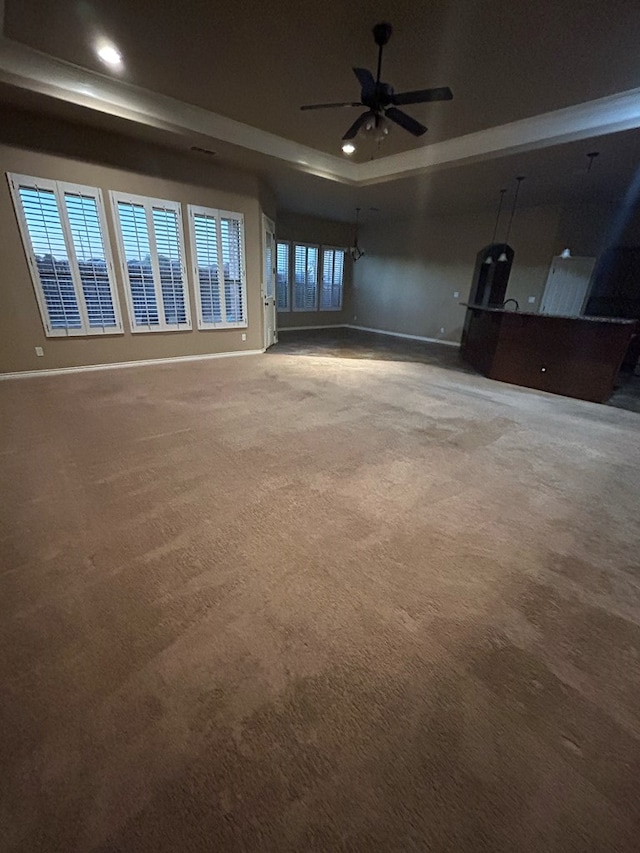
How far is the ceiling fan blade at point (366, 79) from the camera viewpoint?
2.80 metres

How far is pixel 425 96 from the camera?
9.62 feet

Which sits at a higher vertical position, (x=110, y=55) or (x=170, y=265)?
(x=110, y=55)

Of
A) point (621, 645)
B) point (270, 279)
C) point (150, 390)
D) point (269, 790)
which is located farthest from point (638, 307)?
point (269, 790)

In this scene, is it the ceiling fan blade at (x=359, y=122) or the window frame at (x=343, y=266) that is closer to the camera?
the ceiling fan blade at (x=359, y=122)

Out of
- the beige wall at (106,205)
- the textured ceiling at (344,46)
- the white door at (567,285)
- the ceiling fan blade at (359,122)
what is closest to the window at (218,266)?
the beige wall at (106,205)

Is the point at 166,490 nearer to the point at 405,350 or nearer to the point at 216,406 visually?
the point at 216,406

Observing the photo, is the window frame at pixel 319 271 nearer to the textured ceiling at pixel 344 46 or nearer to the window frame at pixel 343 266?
the window frame at pixel 343 266

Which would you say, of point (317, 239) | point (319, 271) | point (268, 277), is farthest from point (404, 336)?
point (268, 277)

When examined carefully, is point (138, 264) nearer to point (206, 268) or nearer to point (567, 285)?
point (206, 268)

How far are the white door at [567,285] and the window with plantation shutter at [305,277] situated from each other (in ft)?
17.7

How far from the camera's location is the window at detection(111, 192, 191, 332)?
15.6 feet

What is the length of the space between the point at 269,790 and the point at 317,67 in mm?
4888

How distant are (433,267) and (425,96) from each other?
5.91 m

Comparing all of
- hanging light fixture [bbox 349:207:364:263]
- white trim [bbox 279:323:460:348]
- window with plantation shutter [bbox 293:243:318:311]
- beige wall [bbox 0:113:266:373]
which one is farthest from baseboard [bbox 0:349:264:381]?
hanging light fixture [bbox 349:207:364:263]
